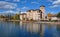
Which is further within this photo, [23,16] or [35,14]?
[23,16]

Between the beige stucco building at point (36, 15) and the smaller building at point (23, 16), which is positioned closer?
the beige stucco building at point (36, 15)

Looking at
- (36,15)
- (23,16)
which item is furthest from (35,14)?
(23,16)

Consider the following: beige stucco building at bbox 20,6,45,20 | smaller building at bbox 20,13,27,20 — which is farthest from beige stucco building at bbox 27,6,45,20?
smaller building at bbox 20,13,27,20

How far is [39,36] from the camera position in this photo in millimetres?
5402

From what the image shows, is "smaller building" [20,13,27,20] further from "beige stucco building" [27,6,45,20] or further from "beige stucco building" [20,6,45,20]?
"beige stucco building" [27,6,45,20]

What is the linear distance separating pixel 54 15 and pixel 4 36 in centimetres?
269

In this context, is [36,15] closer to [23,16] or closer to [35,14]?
[35,14]

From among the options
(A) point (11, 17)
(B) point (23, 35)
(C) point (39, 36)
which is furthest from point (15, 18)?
(C) point (39, 36)

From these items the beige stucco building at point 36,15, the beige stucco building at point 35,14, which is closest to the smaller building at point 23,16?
the beige stucco building at point 35,14

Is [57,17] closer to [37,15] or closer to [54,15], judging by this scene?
[54,15]

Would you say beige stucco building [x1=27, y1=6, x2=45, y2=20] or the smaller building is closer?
beige stucco building [x1=27, y1=6, x2=45, y2=20]

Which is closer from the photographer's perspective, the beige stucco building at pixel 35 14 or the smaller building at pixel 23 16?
the beige stucco building at pixel 35 14

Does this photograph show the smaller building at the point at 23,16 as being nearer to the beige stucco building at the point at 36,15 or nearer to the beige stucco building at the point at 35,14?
the beige stucco building at the point at 35,14

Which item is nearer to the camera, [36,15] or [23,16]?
[36,15]
